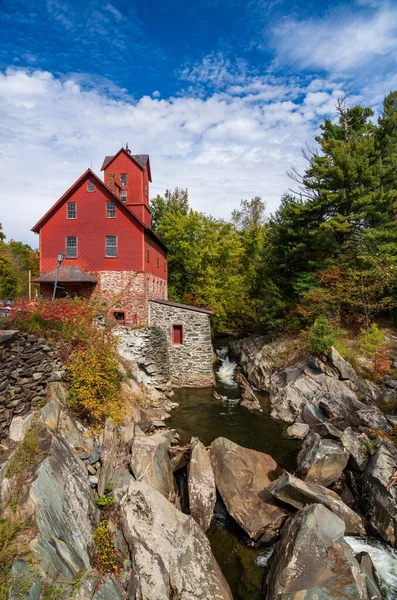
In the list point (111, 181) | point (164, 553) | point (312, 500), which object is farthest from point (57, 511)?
point (111, 181)

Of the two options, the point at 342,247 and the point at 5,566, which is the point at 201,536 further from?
the point at 342,247

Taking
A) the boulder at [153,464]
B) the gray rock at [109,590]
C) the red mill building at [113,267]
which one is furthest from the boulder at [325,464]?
the red mill building at [113,267]

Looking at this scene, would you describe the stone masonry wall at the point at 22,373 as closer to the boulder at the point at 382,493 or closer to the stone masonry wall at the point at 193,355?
the boulder at the point at 382,493

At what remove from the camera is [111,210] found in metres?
21.1

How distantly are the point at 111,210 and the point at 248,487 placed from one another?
60.2 ft

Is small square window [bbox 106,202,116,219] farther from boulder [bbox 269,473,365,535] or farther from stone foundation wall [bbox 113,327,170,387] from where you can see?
boulder [bbox 269,473,365,535]

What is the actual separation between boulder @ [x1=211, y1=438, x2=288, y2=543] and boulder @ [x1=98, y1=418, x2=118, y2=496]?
3230mm

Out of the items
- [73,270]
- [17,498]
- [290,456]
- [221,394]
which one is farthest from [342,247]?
[17,498]

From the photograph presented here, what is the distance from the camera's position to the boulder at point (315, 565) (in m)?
5.83

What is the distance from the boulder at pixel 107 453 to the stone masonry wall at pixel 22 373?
223 cm

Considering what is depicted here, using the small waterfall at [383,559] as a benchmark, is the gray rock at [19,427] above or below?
above

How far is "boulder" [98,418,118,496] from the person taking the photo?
805 cm

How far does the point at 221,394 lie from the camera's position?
19.3 meters

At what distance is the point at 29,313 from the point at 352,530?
480 inches
